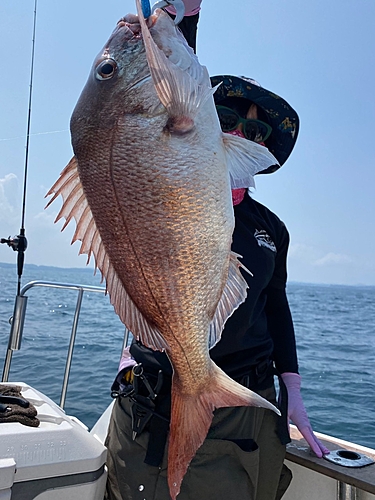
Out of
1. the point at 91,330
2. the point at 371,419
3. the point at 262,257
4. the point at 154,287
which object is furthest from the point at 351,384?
the point at 154,287

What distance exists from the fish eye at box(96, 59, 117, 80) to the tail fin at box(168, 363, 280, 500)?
794mm

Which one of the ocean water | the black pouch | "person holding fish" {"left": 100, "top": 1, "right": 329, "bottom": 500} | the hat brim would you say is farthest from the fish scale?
the ocean water

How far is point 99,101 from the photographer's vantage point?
114cm

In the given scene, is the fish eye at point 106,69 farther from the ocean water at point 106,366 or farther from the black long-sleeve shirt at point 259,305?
the ocean water at point 106,366

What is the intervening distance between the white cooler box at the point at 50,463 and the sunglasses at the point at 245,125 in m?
1.25

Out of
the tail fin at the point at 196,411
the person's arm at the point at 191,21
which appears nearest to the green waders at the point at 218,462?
the tail fin at the point at 196,411

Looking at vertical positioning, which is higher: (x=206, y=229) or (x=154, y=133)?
(x=154, y=133)

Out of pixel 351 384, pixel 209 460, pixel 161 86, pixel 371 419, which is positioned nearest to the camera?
pixel 161 86

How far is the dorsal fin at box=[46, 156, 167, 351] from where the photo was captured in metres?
1.16

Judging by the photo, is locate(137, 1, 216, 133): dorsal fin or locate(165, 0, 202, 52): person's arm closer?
locate(137, 1, 216, 133): dorsal fin

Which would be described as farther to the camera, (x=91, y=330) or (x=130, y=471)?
(x=91, y=330)

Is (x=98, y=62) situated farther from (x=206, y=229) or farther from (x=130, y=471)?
(x=130, y=471)

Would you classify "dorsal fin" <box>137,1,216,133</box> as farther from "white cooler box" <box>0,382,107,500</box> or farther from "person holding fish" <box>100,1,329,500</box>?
"white cooler box" <box>0,382,107,500</box>

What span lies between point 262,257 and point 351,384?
9698 mm
